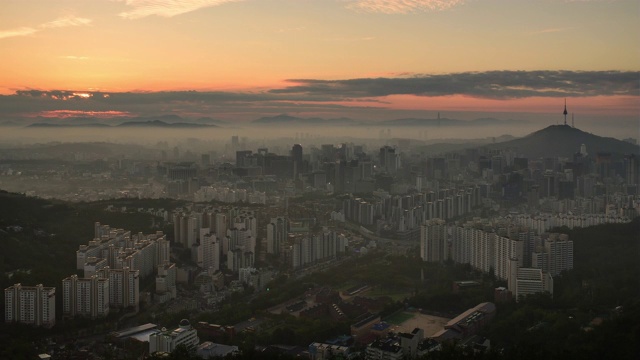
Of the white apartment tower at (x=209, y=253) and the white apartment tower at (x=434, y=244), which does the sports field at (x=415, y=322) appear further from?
the white apartment tower at (x=209, y=253)

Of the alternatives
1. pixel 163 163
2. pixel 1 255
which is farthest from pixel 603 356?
pixel 163 163

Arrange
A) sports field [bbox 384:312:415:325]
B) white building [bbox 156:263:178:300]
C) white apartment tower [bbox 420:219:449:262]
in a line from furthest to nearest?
white apartment tower [bbox 420:219:449:262] → white building [bbox 156:263:178:300] → sports field [bbox 384:312:415:325]

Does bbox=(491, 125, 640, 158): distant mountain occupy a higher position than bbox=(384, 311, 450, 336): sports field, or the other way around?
bbox=(491, 125, 640, 158): distant mountain

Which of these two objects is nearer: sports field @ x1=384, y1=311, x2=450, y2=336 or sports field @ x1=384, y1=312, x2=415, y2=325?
sports field @ x1=384, y1=311, x2=450, y2=336

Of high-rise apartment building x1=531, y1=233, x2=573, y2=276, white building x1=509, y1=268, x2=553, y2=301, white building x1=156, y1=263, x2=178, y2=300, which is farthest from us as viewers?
high-rise apartment building x1=531, y1=233, x2=573, y2=276

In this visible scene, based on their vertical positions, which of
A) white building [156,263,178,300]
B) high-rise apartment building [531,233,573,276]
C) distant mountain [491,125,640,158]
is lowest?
white building [156,263,178,300]

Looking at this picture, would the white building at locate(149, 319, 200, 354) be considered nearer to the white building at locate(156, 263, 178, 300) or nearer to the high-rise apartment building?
the white building at locate(156, 263, 178, 300)

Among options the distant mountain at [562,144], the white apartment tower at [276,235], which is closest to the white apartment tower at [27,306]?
the white apartment tower at [276,235]

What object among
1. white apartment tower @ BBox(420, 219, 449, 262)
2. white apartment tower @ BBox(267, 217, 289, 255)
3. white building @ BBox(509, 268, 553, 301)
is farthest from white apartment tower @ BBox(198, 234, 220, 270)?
white building @ BBox(509, 268, 553, 301)
